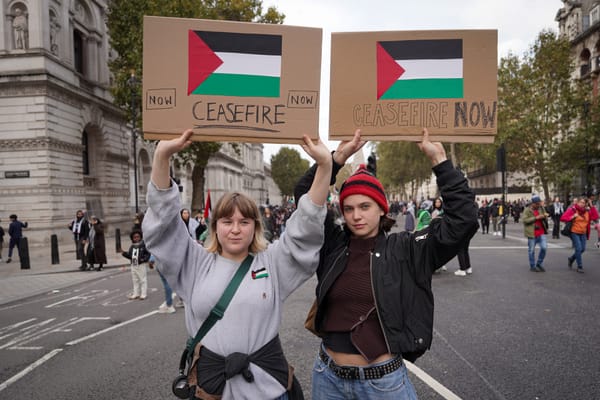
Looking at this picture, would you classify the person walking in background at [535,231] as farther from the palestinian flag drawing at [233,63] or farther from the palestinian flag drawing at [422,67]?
Answer: the palestinian flag drawing at [233,63]

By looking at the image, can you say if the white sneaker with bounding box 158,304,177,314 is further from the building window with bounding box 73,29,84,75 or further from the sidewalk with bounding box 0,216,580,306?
the building window with bounding box 73,29,84,75

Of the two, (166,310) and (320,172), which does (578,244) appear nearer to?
(166,310)

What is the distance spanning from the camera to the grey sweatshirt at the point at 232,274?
1.81 m

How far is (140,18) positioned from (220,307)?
23.0 metres

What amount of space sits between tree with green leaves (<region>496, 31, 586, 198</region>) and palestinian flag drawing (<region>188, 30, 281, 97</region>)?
30.0 m

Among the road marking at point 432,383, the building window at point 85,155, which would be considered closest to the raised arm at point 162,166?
the road marking at point 432,383

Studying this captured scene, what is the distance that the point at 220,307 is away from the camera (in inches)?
71.0

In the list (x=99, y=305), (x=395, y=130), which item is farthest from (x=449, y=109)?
(x=99, y=305)

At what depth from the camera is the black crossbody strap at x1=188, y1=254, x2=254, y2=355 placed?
1.80 m

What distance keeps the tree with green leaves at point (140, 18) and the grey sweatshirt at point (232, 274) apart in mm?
18746

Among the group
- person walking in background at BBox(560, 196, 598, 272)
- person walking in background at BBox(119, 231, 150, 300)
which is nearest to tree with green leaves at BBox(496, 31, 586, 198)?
person walking in background at BBox(560, 196, 598, 272)

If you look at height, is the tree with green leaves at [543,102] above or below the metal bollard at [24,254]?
above

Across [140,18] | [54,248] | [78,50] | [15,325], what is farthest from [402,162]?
[15,325]

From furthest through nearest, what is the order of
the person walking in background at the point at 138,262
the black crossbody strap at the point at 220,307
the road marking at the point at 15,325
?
the person walking in background at the point at 138,262
the road marking at the point at 15,325
the black crossbody strap at the point at 220,307
